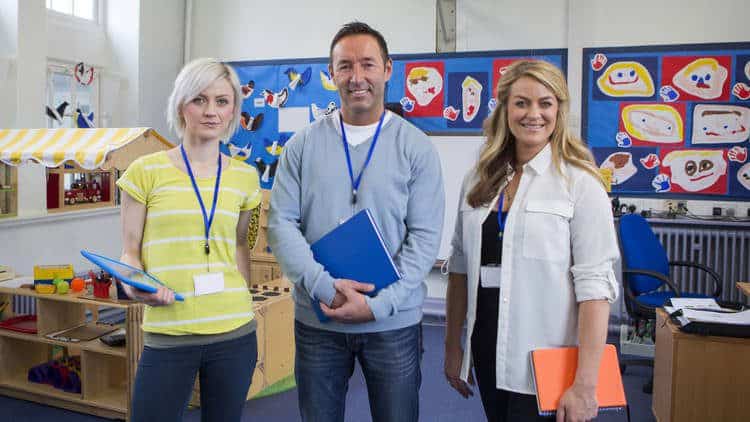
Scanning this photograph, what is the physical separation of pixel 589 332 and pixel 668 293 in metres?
3.06

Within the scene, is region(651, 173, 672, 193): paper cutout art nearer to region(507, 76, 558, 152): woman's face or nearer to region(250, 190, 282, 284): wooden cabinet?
region(250, 190, 282, 284): wooden cabinet

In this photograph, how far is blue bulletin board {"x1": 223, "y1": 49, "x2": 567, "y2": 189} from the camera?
17.8ft

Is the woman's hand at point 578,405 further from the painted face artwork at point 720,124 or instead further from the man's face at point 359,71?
the painted face artwork at point 720,124

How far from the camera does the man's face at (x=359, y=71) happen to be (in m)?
1.64

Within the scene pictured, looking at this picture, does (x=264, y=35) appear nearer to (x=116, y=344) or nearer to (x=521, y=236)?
(x=116, y=344)

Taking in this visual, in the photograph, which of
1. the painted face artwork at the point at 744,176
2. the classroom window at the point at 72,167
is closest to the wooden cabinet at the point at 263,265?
the classroom window at the point at 72,167

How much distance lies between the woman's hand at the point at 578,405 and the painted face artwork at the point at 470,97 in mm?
4174

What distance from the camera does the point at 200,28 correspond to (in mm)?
6383

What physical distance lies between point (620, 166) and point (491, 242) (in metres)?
3.89

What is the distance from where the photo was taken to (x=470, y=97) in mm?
5465

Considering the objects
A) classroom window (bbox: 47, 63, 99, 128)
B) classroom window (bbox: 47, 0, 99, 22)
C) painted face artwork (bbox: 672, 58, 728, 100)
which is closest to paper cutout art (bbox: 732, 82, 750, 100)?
painted face artwork (bbox: 672, 58, 728, 100)

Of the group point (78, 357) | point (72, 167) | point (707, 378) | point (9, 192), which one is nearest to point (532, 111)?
point (707, 378)

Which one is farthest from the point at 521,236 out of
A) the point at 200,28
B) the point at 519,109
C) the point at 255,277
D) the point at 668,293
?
the point at 200,28

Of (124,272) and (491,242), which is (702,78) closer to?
(491,242)
